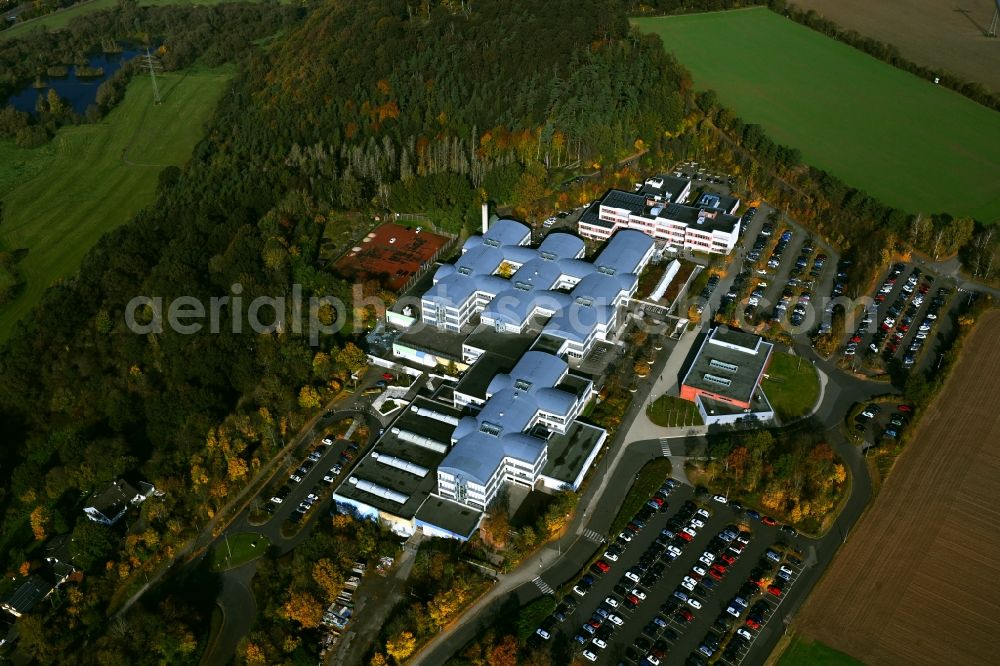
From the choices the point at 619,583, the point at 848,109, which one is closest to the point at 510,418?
the point at 619,583

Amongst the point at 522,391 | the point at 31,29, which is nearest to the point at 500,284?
the point at 522,391

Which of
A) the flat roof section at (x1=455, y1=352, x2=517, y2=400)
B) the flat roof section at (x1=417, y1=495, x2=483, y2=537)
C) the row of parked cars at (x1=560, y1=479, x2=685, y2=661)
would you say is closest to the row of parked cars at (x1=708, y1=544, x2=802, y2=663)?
the row of parked cars at (x1=560, y1=479, x2=685, y2=661)

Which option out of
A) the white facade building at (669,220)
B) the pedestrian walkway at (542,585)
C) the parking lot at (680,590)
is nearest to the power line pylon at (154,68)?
the white facade building at (669,220)

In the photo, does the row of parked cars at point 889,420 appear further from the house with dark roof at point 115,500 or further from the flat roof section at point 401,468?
the house with dark roof at point 115,500

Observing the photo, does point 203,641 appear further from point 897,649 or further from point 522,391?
point 897,649

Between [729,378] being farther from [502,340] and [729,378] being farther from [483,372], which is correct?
[483,372]
